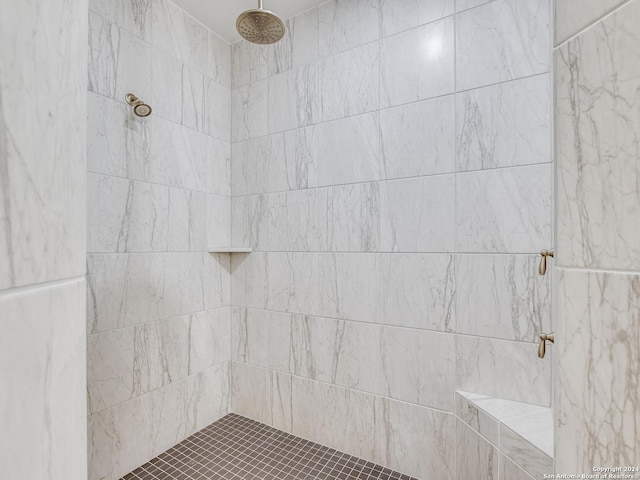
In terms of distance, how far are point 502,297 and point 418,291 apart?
0.33 metres

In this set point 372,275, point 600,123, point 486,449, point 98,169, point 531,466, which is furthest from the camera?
point 372,275

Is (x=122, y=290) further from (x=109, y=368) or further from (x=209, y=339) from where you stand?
(x=209, y=339)

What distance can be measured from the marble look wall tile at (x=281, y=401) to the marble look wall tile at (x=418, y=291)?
2.30 feet

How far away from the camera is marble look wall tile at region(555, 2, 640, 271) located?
332 millimetres

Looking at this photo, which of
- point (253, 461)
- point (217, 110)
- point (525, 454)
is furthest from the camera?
point (217, 110)

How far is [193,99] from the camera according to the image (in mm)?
1860

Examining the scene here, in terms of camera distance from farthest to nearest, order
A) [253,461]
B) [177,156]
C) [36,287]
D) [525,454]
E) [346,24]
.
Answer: [177,156], [346,24], [253,461], [525,454], [36,287]

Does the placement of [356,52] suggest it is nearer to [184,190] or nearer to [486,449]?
[184,190]

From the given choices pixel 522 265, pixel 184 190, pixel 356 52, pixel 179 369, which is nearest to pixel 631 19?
pixel 522 265

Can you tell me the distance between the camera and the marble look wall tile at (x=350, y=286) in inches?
62.1

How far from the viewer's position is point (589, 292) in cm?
38

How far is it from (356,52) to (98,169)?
4.39 ft

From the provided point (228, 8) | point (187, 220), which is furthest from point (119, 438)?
point (228, 8)

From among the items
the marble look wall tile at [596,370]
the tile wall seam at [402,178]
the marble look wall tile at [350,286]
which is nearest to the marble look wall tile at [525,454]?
the marble look wall tile at [350,286]
